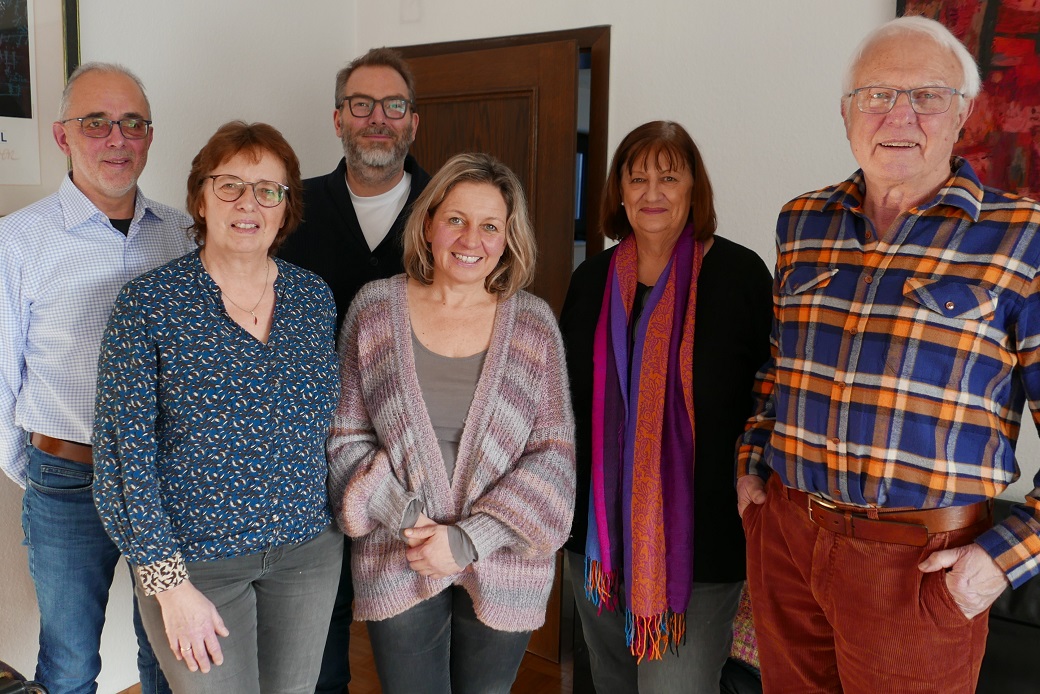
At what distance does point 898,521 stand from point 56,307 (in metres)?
1.79

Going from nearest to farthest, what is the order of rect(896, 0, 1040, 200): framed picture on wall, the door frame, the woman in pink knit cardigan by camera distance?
the woman in pink knit cardigan < rect(896, 0, 1040, 200): framed picture on wall < the door frame

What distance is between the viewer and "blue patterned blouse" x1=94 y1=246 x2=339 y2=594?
1438 mm

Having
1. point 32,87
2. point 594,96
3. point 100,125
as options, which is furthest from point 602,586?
point 32,87

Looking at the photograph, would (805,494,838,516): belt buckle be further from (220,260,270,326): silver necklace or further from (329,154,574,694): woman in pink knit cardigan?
(220,260,270,326): silver necklace

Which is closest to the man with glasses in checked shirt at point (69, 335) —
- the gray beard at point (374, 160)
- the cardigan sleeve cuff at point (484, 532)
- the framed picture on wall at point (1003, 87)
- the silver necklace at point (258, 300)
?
the silver necklace at point (258, 300)

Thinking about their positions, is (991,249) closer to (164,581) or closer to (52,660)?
(164,581)

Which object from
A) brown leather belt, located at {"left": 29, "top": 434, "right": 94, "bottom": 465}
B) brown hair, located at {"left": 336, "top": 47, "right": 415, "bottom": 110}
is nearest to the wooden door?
brown hair, located at {"left": 336, "top": 47, "right": 415, "bottom": 110}

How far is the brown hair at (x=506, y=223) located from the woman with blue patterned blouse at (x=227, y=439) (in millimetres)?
245

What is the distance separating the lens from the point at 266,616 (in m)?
1.63

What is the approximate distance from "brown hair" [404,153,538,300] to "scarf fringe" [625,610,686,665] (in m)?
0.78

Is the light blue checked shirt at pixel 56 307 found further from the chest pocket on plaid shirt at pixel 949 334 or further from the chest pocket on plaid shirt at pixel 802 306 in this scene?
the chest pocket on plaid shirt at pixel 949 334

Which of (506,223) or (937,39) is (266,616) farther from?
(937,39)

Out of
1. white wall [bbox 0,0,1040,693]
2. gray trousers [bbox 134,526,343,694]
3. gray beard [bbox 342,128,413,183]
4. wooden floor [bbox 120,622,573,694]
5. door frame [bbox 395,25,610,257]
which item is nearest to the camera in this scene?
gray trousers [bbox 134,526,343,694]

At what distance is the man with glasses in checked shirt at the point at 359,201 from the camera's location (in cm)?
217
